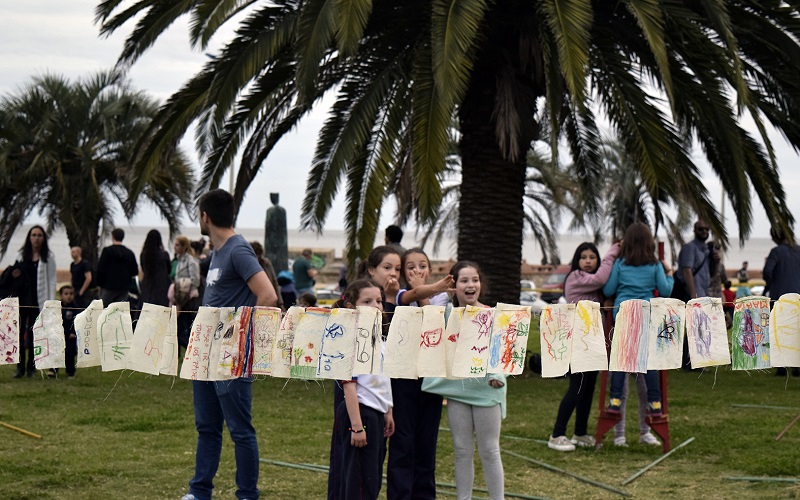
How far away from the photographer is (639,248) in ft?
25.7

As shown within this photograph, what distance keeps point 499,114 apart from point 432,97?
1.61 meters

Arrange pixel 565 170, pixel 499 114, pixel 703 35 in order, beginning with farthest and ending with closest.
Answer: pixel 565 170, pixel 499 114, pixel 703 35

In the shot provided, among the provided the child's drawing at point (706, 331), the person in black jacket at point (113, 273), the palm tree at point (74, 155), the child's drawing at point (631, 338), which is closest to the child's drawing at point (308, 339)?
the child's drawing at point (631, 338)

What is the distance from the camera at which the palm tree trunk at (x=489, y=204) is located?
12016 millimetres

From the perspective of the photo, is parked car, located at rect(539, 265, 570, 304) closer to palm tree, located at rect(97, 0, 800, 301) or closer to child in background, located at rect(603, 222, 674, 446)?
palm tree, located at rect(97, 0, 800, 301)

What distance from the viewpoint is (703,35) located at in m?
10.2

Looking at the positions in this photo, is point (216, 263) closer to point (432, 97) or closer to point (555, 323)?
point (555, 323)

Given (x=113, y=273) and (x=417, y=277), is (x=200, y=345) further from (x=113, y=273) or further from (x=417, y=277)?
(x=113, y=273)

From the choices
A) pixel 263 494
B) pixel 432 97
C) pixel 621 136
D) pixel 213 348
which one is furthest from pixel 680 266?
pixel 213 348

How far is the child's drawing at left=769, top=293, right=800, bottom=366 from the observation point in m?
5.43

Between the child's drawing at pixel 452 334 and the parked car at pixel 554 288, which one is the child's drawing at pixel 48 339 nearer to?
the child's drawing at pixel 452 334

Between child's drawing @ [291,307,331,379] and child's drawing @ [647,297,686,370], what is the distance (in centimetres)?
164

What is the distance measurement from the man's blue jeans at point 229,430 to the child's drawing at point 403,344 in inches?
34.8

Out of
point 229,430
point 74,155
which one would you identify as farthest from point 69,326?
point 74,155
